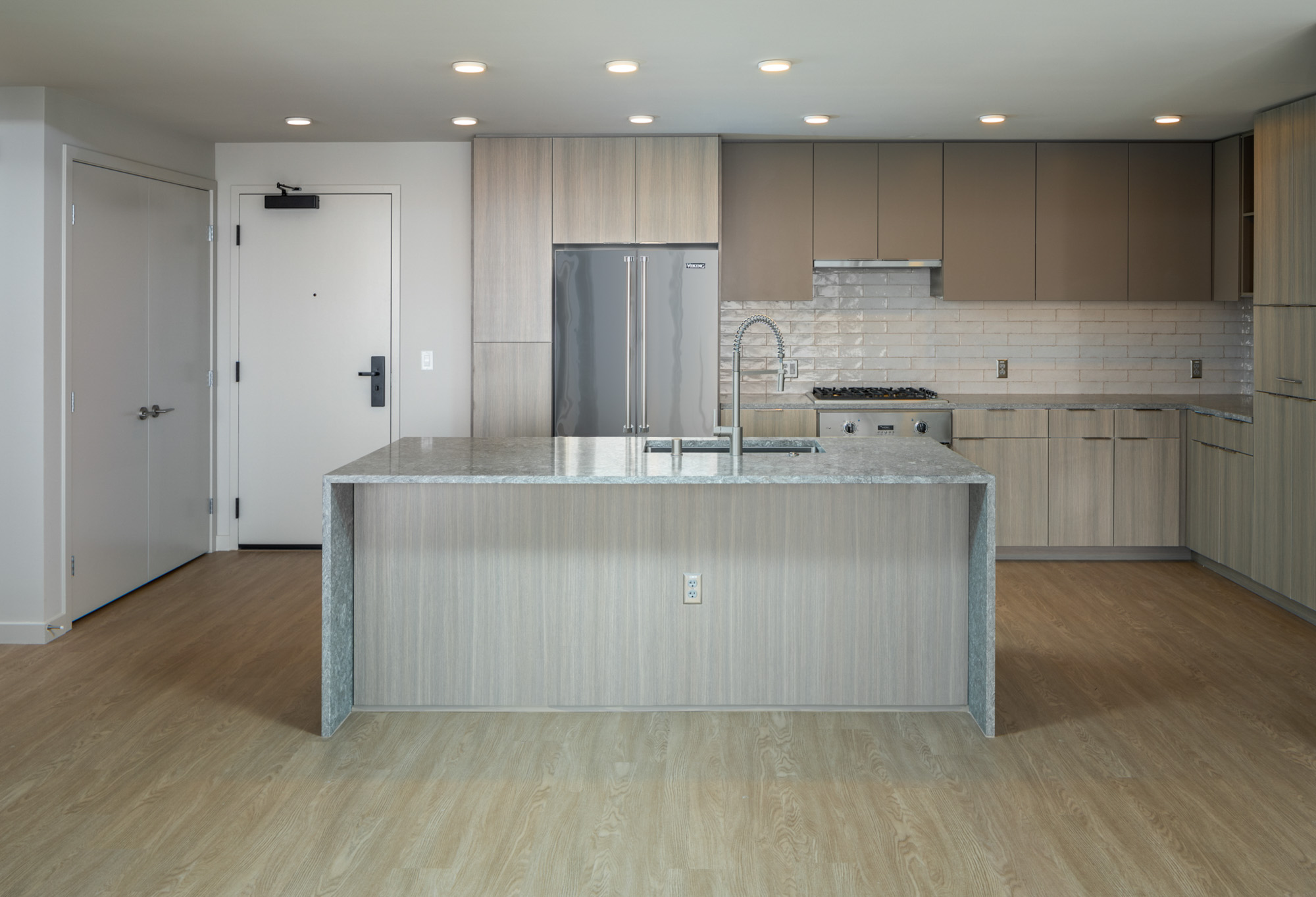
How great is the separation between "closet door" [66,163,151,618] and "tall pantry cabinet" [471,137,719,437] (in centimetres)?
167

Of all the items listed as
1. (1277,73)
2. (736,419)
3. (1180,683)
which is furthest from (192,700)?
(1277,73)

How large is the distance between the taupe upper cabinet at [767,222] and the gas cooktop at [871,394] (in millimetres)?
567

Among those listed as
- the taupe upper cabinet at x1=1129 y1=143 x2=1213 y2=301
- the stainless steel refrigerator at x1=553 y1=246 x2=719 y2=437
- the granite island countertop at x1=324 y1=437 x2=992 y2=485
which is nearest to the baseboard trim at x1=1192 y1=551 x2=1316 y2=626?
the taupe upper cabinet at x1=1129 y1=143 x2=1213 y2=301

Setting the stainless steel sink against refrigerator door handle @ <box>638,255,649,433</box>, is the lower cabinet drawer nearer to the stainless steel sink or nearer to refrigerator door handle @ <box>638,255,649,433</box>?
refrigerator door handle @ <box>638,255,649,433</box>

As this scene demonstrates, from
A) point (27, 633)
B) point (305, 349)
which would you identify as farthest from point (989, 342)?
point (27, 633)

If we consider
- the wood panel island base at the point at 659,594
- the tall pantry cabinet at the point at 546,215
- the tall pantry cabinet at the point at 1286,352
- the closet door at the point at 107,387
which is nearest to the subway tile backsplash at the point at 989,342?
the tall pantry cabinet at the point at 546,215

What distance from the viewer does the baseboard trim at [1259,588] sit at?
4746mm

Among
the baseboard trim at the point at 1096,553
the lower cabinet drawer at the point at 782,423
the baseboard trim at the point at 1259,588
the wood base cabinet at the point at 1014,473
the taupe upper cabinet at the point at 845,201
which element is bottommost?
the baseboard trim at the point at 1259,588

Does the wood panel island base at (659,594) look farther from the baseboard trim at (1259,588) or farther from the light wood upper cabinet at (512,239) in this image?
the light wood upper cabinet at (512,239)

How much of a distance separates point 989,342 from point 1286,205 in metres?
1.95

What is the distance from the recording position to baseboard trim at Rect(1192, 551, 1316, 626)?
187 inches

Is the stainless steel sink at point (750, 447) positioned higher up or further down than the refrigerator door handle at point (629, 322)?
further down

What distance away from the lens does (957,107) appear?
16.7 ft

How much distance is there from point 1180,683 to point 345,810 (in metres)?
2.95
